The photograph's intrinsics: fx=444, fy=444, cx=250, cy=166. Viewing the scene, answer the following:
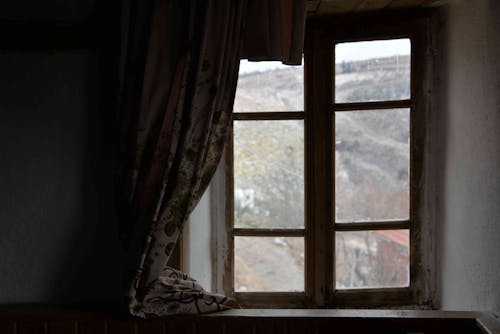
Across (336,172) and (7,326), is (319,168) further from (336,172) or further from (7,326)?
(7,326)

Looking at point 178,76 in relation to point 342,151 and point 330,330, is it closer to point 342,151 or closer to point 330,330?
point 342,151

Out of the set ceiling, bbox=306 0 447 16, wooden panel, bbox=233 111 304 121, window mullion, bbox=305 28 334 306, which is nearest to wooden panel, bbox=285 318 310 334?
window mullion, bbox=305 28 334 306

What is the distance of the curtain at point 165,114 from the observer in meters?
1.23

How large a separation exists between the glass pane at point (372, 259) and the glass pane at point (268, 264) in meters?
0.15

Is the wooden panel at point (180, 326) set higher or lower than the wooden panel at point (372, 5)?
lower

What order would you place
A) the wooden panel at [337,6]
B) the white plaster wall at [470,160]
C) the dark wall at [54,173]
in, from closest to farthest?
the white plaster wall at [470,160] < the dark wall at [54,173] < the wooden panel at [337,6]

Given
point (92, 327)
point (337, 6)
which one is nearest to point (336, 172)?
point (337, 6)

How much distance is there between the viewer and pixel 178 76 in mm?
1230

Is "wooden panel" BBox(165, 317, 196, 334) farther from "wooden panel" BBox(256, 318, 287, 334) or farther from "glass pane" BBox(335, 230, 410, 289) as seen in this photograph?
"glass pane" BBox(335, 230, 410, 289)

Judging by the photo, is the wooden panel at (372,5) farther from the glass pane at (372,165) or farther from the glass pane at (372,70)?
the glass pane at (372,165)

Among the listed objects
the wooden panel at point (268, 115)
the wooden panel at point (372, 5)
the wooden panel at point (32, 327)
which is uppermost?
the wooden panel at point (372, 5)

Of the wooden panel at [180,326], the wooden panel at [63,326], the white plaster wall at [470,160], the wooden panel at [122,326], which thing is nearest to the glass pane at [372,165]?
the white plaster wall at [470,160]

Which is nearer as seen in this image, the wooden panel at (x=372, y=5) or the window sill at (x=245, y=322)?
the window sill at (x=245, y=322)

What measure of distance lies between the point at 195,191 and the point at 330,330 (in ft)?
1.80
